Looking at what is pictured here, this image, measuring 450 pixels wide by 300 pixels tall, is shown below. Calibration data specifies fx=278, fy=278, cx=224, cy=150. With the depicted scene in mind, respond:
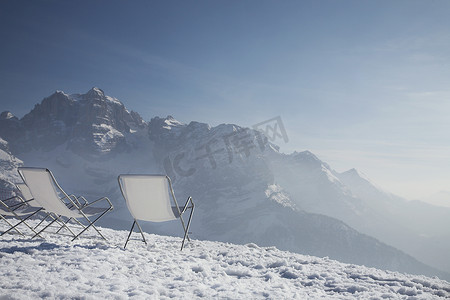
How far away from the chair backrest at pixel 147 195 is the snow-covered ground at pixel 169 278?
571mm

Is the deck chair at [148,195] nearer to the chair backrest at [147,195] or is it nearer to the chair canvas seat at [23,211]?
the chair backrest at [147,195]

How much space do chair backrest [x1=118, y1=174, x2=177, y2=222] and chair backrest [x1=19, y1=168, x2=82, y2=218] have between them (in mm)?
825

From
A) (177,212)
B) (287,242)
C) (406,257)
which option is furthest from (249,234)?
(177,212)

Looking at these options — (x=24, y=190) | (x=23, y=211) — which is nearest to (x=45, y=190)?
(x=23, y=211)

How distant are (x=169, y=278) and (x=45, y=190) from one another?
8.37 feet

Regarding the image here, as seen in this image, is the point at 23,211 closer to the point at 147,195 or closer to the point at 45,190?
the point at 45,190

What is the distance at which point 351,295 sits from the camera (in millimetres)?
2885

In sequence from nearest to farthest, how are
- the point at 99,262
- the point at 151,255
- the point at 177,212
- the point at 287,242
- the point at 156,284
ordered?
the point at 156,284 < the point at 99,262 < the point at 151,255 < the point at 177,212 < the point at 287,242

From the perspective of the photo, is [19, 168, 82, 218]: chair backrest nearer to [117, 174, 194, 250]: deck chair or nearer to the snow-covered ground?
the snow-covered ground

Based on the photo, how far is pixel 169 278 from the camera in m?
2.97

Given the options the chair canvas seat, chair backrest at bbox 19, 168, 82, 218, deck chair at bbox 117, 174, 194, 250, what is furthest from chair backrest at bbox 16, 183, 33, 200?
deck chair at bbox 117, 174, 194, 250

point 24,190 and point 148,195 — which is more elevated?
point 24,190

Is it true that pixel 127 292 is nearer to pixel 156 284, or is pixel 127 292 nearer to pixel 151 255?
pixel 156 284

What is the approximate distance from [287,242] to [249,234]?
26248mm
